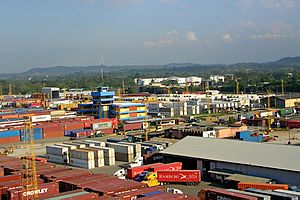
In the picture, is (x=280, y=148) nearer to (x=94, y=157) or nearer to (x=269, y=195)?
(x=269, y=195)

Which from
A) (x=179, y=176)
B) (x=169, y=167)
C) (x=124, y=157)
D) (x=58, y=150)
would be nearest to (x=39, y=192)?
(x=179, y=176)

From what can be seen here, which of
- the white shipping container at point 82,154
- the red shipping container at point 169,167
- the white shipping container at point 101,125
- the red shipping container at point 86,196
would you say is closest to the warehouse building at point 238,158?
the red shipping container at point 169,167

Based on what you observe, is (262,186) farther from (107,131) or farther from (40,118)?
(40,118)

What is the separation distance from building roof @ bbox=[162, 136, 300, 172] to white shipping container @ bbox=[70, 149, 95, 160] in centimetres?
314

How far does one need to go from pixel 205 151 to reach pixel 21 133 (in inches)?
623

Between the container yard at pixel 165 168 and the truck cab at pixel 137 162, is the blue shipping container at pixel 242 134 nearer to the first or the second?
the container yard at pixel 165 168

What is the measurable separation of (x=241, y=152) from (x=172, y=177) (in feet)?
8.79

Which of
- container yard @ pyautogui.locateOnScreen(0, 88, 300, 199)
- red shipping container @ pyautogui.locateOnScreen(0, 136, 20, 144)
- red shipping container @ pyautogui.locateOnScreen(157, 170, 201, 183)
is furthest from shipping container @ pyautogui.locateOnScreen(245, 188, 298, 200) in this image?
red shipping container @ pyautogui.locateOnScreen(0, 136, 20, 144)

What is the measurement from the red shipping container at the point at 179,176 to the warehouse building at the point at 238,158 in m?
0.74

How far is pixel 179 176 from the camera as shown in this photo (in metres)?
15.6

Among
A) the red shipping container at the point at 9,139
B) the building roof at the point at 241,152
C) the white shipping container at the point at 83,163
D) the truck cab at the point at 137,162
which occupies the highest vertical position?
the building roof at the point at 241,152

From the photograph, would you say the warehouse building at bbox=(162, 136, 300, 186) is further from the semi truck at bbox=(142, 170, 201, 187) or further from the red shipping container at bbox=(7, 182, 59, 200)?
the red shipping container at bbox=(7, 182, 59, 200)

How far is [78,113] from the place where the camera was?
38.2 meters

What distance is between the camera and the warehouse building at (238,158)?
1447cm
